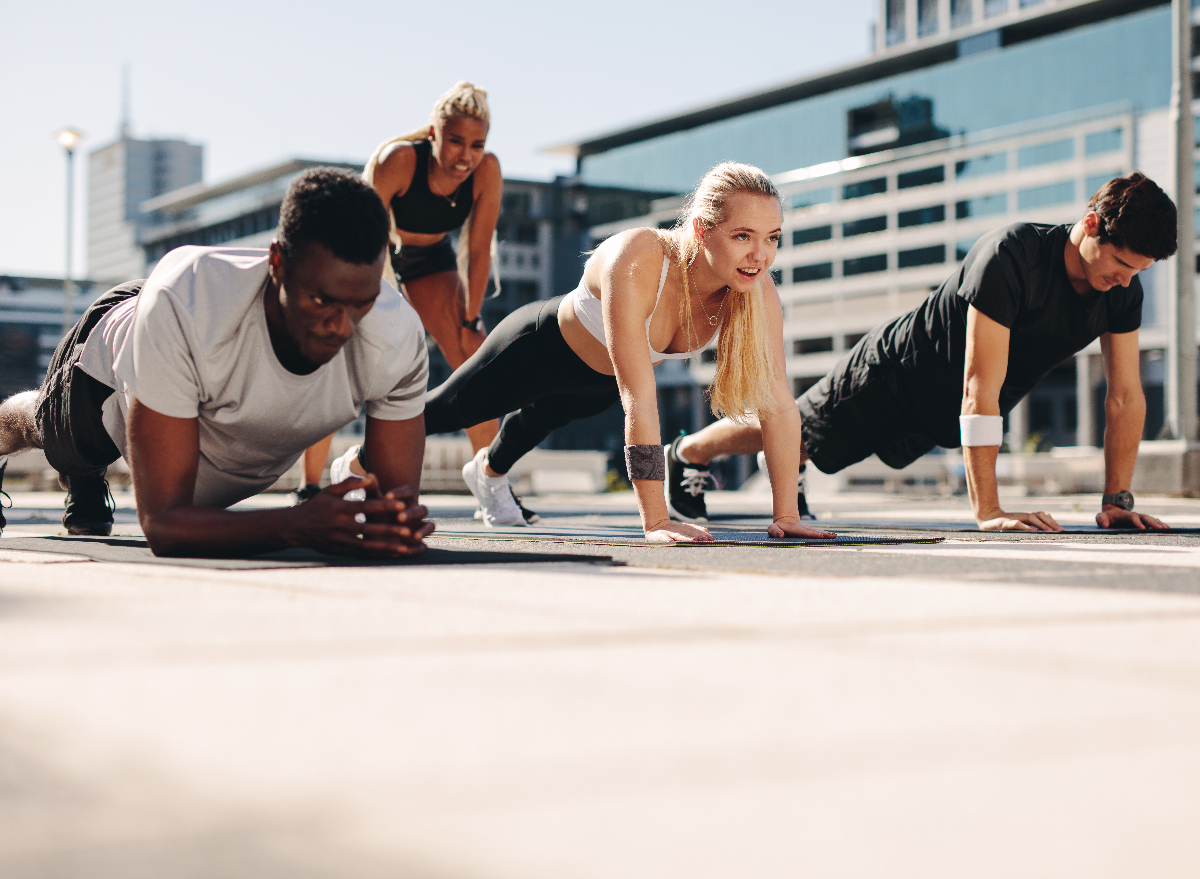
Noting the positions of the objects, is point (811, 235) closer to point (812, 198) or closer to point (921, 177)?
point (812, 198)

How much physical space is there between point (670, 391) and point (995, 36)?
91.0 feet

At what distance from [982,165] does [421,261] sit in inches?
2622

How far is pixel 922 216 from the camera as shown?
71.5 m

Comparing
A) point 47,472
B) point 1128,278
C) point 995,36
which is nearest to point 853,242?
point 995,36

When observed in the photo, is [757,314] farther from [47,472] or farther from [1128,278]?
[47,472]

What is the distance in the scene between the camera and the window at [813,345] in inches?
2986

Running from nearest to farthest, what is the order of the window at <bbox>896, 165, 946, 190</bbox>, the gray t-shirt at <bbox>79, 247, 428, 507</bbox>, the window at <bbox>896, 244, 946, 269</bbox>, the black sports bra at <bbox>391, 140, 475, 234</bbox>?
1. the gray t-shirt at <bbox>79, 247, 428, 507</bbox>
2. the black sports bra at <bbox>391, 140, 475, 234</bbox>
3. the window at <bbox>896, 165, 946, 190</bbox>
4. the window at <bbox>896, 244, 946, 269</bbox>

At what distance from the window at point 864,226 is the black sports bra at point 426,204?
69232 mm

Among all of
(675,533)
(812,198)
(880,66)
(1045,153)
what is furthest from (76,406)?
(880,66)

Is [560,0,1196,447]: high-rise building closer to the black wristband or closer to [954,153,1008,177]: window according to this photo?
[954,153,1008,177]: window

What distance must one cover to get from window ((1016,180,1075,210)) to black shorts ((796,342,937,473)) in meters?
63.6

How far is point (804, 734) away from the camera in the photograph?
45.9 inches

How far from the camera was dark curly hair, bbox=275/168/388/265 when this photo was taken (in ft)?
10.3

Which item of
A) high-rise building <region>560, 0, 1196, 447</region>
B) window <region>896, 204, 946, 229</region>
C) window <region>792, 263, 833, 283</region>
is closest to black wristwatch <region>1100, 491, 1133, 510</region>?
high-rise building <region>560, 0, 1196, 447</region>
